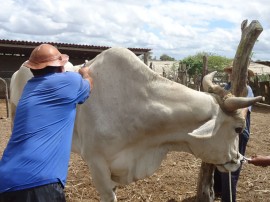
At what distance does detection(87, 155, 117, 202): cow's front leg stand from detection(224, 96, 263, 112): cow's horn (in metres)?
1.30

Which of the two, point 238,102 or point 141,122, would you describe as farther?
point 141,122

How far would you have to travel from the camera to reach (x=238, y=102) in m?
3.60

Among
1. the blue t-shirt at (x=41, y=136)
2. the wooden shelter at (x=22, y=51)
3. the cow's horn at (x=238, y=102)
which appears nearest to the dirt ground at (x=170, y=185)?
the cow's horn at (x=238, y=102)

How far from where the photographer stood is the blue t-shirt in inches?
94.2

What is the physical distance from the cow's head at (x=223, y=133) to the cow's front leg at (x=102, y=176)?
0.88m

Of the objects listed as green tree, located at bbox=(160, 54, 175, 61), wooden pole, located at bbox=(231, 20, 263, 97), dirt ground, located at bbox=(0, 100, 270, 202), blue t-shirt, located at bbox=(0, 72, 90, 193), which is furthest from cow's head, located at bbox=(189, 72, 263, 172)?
green tree, located at bbox=(160, 54, 175, 61)

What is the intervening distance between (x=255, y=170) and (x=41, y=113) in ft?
14.1

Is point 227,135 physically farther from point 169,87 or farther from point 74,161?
point 74,161

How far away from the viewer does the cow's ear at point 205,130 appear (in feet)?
11.6

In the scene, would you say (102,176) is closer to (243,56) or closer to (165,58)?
(243,56)

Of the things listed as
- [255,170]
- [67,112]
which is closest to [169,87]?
[67,112]

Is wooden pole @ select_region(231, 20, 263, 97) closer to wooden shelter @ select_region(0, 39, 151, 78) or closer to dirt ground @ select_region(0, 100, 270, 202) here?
dirt ground @ select_region(0, 100, 270, 202)

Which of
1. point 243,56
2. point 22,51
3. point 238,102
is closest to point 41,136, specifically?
point 238,102

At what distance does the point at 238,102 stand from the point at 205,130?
1.29ft
